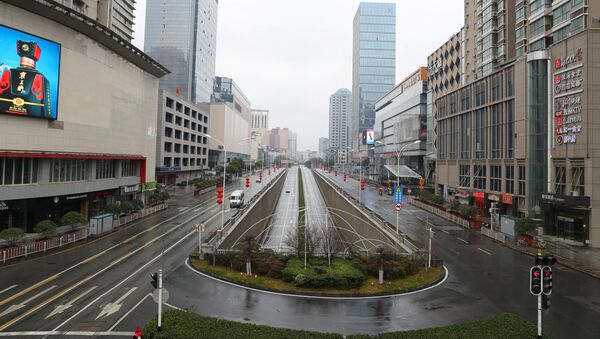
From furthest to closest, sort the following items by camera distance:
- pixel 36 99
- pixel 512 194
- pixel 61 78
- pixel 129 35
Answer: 1. pixel 129 35
2. pixel 512 194
3. pixel 61 78
4. pixel 36 99

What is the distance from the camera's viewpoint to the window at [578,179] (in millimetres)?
33844

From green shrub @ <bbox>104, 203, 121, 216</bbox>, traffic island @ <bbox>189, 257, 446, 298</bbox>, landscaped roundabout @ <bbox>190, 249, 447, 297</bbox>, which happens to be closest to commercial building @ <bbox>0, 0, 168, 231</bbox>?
green shrub @ <bbox>104, 203, 121, 216</bbox>

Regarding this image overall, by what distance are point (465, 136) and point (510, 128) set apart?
11815 mm

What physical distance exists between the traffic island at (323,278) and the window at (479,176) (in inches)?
1331

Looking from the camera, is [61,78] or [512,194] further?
[512,194]

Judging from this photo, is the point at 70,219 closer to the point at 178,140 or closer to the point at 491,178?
the point at 491,178

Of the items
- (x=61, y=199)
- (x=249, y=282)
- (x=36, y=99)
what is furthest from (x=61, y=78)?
(x=249, y=282)

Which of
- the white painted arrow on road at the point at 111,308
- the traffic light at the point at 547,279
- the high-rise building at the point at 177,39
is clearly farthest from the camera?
the high-rise building at the point at 177,39

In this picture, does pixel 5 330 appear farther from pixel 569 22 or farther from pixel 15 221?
pixel 569 22

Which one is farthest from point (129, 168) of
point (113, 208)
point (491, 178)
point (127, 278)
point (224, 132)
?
point (224, 132)

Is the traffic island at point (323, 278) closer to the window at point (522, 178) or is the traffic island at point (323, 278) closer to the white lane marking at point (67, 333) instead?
the white lane marking at point (67, 333)

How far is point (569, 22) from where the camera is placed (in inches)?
1534

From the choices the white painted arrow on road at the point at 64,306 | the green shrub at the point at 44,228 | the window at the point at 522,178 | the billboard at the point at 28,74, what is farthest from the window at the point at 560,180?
the billboard at the point at 28,74

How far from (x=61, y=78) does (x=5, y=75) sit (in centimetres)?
586
